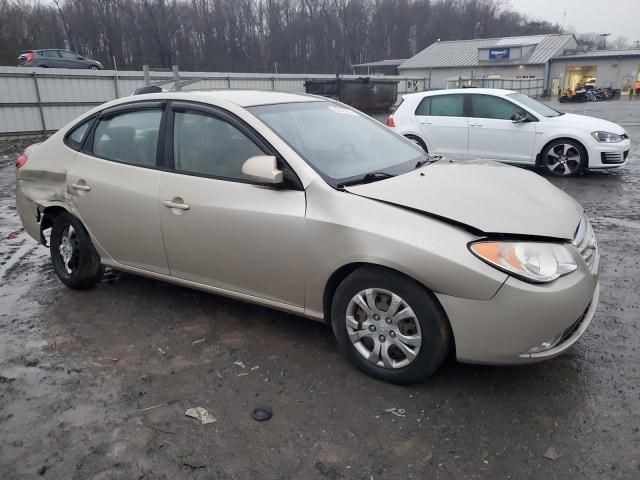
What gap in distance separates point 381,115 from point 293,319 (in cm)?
2389

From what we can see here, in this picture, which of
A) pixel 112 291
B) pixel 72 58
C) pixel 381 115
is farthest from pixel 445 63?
pixel 112 291

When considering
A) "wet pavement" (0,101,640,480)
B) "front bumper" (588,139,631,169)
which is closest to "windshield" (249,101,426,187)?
"wet pavement" (0,101,640,480)

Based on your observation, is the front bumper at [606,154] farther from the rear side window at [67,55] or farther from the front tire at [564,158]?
the rear side window at [67,55]

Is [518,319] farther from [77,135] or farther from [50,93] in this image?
[50,93]

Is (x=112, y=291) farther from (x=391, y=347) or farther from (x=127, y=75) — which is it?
(x=127, y=75)

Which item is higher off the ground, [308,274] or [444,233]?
[444,233]

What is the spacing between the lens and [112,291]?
4.49 meters

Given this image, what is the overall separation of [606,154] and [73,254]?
8269 mm

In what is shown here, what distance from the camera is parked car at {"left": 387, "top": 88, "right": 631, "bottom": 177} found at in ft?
28.8

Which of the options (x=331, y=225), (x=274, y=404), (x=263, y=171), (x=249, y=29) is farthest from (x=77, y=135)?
(x=249, y=29)

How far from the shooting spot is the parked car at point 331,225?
8.62 feet

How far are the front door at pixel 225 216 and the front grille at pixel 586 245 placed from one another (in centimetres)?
155

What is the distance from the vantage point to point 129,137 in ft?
13.1

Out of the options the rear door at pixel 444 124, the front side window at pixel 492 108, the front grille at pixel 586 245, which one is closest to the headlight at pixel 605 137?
the front side window at pixel 492 108
